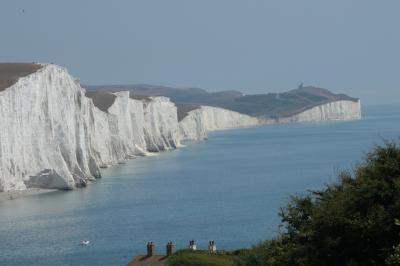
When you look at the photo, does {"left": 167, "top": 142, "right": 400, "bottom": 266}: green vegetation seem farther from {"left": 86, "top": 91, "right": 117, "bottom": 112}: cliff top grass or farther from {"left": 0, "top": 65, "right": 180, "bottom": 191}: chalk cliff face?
{"left": 86, "top": 91, "right": 117, "bottom": 112}: cliff top grass

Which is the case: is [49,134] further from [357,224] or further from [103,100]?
[357,224]

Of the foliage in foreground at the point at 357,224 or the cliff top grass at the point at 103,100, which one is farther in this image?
the cliff top grass at the point at 103,100

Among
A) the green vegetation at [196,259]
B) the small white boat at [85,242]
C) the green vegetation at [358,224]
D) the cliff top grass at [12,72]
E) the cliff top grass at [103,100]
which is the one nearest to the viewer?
the green vegetation at [358,224]

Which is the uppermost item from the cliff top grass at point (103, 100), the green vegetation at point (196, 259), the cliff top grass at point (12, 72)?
the cliff top grass at point (12, 72)

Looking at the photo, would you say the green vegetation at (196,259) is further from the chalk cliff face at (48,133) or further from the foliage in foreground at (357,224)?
the chalk cliff face at (48,133)

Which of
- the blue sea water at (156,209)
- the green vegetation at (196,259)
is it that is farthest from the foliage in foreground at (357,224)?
the green vegetation at (196,259)

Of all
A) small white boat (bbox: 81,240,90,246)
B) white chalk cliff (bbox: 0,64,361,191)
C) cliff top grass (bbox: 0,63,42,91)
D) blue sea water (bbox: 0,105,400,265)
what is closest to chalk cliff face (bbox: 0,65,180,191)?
white chalk cliff (bbox: 0,64,361,191)
